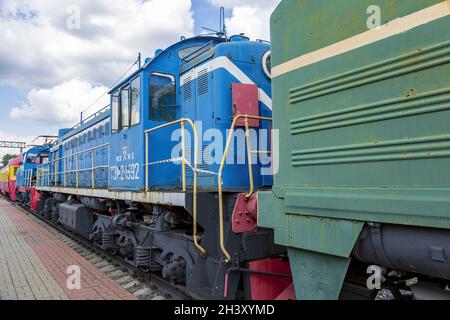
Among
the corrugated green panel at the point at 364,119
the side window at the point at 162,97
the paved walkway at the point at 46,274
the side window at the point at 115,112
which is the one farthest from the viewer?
the side window at the point at 115,112

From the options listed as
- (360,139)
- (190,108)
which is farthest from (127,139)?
(360,139)

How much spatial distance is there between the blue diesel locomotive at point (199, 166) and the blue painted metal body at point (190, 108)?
16 millimetres

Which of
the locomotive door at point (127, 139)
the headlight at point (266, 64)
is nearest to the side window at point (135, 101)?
the locomotive door at point (127, 139)

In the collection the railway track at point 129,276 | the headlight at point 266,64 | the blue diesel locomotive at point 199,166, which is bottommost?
the railway track at point 129,276

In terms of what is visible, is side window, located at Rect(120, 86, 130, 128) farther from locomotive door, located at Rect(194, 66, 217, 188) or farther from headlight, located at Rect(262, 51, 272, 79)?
headlight, located at Rect(262, 51, 272, 79)

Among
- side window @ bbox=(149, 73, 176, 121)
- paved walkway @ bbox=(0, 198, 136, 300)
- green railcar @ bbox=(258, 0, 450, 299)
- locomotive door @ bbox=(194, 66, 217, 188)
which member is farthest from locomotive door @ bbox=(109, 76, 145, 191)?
green railcar @ bbox=(258, 0, 450, 299)

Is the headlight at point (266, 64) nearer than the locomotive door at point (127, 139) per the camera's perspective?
Yes

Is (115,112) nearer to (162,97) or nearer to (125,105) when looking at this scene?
(125,105)

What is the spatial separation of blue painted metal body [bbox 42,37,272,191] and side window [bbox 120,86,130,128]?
0.11 meters

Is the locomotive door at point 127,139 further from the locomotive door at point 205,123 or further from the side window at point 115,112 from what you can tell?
the locomotive door at point 205,123

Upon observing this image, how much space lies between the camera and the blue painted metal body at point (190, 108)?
5.31 metres

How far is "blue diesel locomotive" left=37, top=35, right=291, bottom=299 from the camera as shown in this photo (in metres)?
4.27

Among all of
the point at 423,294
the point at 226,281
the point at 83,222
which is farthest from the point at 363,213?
the point at 83,222
